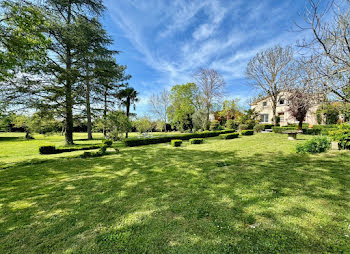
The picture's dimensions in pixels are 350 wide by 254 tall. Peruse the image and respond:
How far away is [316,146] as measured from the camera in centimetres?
705

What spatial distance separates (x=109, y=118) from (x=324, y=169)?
16.0m

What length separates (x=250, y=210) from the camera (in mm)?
2936

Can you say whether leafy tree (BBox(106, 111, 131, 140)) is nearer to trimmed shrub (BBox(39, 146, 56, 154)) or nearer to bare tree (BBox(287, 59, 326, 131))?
trimmed shrub (BBox(39, 146, 56, 154))

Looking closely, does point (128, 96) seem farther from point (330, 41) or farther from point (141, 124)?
point (330, 41)

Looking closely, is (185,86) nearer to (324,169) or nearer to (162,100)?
(162,100)

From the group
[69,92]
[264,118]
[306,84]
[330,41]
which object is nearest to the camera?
[330,41]

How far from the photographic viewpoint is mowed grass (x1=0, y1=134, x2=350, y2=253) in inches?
85.3

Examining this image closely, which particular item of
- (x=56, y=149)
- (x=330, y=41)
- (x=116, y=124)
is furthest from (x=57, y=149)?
(x=330, y=41)

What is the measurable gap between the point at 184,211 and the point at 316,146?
8.17m

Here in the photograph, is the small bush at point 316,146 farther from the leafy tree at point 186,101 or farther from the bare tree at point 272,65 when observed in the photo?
the leafy tree at point 186,101

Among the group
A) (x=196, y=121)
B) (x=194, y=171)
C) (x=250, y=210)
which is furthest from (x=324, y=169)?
(x=196, y=121)

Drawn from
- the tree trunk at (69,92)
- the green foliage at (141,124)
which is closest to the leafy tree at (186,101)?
the green foliage at (141,124)

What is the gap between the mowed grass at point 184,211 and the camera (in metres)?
2.17

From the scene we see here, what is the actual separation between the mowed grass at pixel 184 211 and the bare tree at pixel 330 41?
2965 mm
